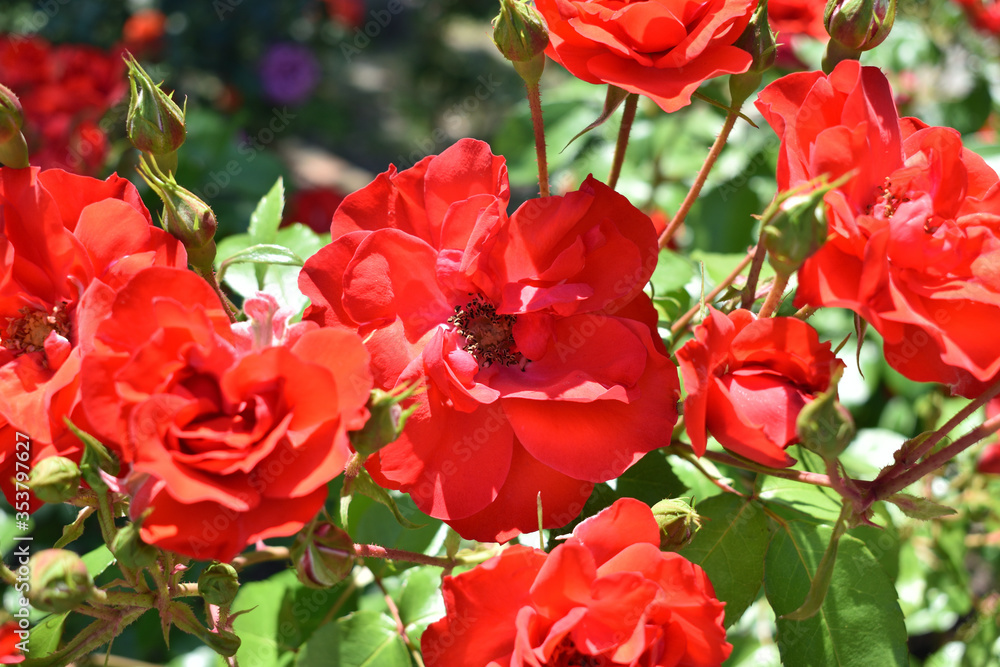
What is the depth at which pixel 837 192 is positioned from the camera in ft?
3.13

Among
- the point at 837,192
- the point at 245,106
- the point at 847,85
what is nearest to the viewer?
the point at 837,192

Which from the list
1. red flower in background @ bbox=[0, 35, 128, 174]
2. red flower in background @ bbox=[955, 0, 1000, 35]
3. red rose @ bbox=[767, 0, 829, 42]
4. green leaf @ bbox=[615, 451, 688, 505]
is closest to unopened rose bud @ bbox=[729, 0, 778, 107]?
green leaf @ bbox=[615, 451, 688, 505]

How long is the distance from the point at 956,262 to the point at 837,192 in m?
0.19

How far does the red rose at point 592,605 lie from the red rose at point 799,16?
1.77m

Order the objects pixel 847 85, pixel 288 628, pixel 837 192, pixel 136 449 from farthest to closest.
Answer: pixel 288 628 < pixel 847 85 < pixel 837 192 < pixel 136 449

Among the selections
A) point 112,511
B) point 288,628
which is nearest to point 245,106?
point 288,628

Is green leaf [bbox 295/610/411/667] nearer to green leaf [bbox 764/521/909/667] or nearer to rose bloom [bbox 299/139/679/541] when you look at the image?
rose bloom [bbox 299/139/679/541]

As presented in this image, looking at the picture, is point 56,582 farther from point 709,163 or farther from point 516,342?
point 709,163

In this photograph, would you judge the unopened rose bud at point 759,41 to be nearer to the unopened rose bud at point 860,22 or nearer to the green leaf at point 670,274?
the unopened rose bud at point 860,22

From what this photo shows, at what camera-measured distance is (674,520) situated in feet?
3.47

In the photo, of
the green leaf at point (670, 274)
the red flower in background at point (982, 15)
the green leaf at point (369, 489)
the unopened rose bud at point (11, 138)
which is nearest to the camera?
the green leaf at point (369, 489)

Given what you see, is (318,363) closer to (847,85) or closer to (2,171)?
(2,171)

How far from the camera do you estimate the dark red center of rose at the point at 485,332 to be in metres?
1.17

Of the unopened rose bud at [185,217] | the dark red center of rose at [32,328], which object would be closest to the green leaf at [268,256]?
the unopened rose bud at [185,217]
